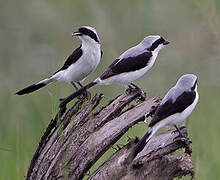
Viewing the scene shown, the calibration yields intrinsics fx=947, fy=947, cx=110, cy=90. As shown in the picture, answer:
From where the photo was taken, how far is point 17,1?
12.2 meters

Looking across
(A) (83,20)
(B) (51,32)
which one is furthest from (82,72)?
(A) (83,20)

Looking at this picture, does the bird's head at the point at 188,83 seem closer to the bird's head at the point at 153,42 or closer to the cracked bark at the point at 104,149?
the cracked bark at the point at 104,149

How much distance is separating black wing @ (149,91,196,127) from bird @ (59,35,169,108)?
94 centimetres

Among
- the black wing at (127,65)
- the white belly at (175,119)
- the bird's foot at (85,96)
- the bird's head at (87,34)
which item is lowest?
the white belly at (175,119)

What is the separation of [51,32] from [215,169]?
4.10 metres

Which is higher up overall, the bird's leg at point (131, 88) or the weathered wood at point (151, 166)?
the bird's leg at point (131, 88)

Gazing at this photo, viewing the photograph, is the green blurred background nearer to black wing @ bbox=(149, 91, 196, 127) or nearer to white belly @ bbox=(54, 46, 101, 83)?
white belly @ bbox=(54, 46, 101, 83)

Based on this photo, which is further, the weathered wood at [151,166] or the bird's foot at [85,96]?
the bird's foot at [85,96]

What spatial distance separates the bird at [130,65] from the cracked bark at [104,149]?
0.67 metres

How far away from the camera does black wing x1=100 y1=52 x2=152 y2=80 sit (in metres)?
8.32

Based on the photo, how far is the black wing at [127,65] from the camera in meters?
8.32

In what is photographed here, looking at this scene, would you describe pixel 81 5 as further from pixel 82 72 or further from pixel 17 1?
pixel 82 72

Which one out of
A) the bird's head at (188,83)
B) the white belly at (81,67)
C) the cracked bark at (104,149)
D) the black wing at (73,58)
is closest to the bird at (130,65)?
the white belly at (81,67)

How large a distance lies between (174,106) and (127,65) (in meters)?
1.09
